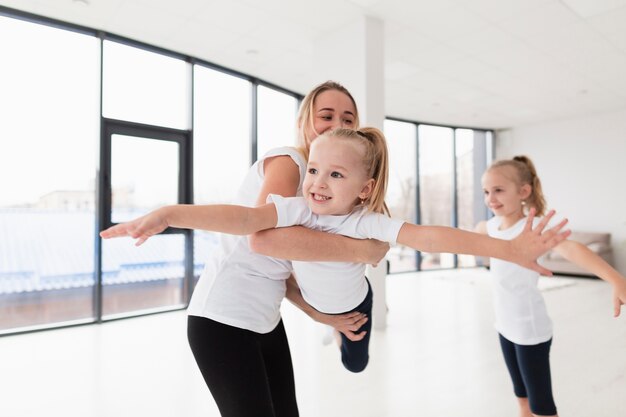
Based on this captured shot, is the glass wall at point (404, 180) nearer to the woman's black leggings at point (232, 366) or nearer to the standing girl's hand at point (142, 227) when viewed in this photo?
the woman's black leggings at point (232, 366)

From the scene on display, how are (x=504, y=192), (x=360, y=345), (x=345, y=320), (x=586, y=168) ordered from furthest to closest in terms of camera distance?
(x=586, y=168)
(x=504, y=192)
(x=360, y=345)
(x=345, y=320)

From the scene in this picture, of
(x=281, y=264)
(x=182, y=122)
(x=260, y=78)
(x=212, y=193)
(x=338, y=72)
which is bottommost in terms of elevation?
(x=281, y=264)

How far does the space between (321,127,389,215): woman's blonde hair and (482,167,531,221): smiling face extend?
2.76ft

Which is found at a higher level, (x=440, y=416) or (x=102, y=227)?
(x=102, y=227)

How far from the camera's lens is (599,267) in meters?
1.22

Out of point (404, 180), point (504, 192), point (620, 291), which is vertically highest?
point (404, 180)

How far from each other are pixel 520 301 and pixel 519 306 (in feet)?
0.07

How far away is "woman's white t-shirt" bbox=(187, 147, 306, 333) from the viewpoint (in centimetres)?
108

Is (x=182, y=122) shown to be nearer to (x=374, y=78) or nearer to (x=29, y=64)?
(x=29, y=64)

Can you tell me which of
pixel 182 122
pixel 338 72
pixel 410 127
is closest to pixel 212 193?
pixel 182 122

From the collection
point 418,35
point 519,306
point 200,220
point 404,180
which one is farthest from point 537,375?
point 404,180

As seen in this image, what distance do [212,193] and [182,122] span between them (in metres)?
0.95

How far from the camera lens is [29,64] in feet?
13.0

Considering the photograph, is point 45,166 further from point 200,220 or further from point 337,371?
point 200,220
